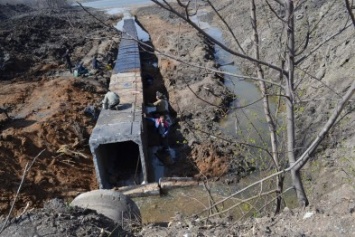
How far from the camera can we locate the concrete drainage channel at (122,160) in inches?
299

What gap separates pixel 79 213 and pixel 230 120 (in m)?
9.37

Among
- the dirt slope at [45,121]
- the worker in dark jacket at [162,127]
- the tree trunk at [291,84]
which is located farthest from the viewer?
the worker in dark jacket at [162,127]

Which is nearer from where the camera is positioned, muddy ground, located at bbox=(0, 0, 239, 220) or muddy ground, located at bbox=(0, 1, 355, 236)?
muddy ground, located at bbox=(0, 1, 355, 236)

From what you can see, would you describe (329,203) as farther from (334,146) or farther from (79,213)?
(334,146)

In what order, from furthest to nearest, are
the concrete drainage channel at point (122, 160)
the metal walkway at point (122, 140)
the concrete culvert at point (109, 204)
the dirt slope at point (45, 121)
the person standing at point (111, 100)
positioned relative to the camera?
1. the person standing at point (111, 100)
2. the dirt slope at point (45, 121)
3. the metal walkway at point (122, 140)
4. the concrete drainage channel at point (122, 160)
5. the concrete culvert at point (109, 204)

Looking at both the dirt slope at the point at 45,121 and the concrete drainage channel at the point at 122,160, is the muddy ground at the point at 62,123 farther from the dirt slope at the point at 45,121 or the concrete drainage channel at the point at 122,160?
the concrete drainage channel at the point at 122,160

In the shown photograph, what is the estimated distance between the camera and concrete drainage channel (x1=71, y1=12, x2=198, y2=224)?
24.9 feet

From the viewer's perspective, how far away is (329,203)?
4941 mm

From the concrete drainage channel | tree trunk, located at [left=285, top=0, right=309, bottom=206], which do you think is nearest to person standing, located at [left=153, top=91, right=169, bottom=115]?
the concrete drainage channel

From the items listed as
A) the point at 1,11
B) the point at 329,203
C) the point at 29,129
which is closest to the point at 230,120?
the point at 29,129

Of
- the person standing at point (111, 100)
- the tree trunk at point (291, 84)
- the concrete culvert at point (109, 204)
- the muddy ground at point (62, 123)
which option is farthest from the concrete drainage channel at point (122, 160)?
the tree trunk at point (291, 84)

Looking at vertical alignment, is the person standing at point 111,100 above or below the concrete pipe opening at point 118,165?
above

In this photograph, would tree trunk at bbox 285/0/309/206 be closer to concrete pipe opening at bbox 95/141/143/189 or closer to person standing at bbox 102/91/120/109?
concrete pipe opening at bbox 95/141/143/189

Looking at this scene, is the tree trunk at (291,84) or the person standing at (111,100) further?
the person standing at (111,100)
